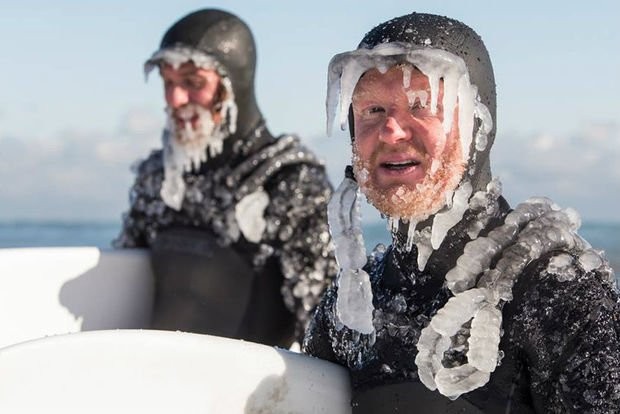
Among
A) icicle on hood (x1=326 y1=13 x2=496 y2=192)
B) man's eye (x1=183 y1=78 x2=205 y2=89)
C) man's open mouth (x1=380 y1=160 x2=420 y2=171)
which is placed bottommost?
man's eye (x1=183 y1=78 x2=205 y2=89)

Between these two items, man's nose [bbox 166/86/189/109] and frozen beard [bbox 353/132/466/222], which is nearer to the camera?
frozen beard [bbox 353/132/466/222]

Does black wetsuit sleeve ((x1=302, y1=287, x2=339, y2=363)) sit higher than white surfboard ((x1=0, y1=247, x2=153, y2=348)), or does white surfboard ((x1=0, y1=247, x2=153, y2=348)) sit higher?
black wetsuit sleeve ((x1=302, y1=287, x2=339, y2=363))

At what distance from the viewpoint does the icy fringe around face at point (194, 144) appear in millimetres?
4641

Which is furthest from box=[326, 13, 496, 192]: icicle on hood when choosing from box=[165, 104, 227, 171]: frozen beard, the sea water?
the sea water

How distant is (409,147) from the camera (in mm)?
2518

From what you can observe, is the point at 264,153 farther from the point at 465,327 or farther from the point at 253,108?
the point at 465,327

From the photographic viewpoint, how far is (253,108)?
15.8 ft

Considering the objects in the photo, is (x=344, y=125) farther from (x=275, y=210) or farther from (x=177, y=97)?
(x=177, y=97)

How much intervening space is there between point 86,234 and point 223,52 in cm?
1975

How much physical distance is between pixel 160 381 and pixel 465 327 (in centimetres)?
75

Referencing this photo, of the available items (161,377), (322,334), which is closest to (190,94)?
(322,334)

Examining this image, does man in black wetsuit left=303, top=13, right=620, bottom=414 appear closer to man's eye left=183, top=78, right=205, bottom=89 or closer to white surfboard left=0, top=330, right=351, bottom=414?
white surfboard left=0, top=330, right=351, bottom=414

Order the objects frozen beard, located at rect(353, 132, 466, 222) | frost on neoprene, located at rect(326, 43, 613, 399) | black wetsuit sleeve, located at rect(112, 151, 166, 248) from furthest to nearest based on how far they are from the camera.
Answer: black wetsuit sleeve, located at rect(112, 151, 166, 248)
frozen beard, located at rect(353, 132, 466, 222)
frost on neoprene, located at rect(326, 43, 613, 399)

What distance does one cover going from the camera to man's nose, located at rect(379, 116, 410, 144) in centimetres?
251
